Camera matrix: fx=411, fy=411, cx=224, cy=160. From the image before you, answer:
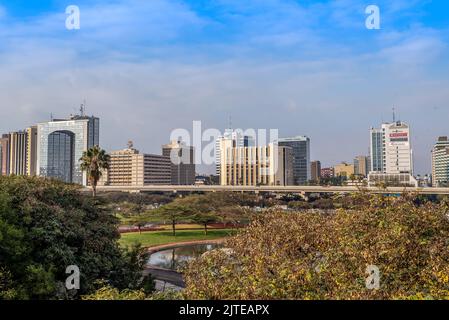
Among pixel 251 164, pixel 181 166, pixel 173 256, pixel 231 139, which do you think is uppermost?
pixel 231 139

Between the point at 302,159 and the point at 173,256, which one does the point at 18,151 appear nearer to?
the point at 302,159

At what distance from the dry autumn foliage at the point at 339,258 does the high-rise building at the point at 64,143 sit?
137 meters

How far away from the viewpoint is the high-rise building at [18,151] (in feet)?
520

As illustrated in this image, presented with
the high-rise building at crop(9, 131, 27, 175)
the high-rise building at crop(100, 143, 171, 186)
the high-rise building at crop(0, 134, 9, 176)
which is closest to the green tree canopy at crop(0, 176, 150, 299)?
the high-rise building at crop(100, 143, 171, 186)

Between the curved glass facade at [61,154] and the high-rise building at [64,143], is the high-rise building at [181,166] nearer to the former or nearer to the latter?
the high-rise building at [64,143]

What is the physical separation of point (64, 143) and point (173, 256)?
118m

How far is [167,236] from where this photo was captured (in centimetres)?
5212

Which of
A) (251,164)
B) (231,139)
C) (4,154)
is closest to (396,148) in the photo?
(251,164)

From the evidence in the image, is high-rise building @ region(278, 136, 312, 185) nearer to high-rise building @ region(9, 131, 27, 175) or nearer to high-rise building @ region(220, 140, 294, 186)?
high-rise building @ region(220, 140, 294, 186)

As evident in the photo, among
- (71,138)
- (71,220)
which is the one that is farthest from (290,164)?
(71,220)

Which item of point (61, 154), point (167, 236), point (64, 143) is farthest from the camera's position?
point (64, 143)

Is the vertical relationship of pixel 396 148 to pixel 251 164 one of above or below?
above

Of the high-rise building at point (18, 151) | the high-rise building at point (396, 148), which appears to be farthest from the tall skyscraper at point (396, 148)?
the high-rise building at point (18, 151)
